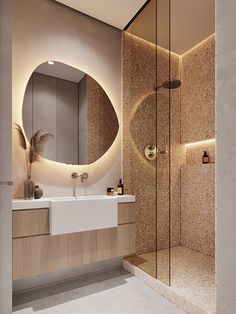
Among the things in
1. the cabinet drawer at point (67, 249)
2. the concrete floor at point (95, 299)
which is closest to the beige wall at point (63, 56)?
the cabinet drawer at point (67, 249)

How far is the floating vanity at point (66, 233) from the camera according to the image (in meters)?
1.83

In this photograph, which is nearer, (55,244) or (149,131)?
(55,244)

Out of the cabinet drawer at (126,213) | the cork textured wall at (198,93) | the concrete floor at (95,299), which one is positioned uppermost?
the cork textured wall at (198,93)

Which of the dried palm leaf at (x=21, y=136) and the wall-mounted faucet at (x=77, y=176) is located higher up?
the dried palm leaf at (x=21, y=136)

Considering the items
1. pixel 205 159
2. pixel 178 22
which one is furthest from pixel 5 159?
pixel 178 22

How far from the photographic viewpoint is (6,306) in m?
1.63

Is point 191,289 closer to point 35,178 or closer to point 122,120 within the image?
point 35,178

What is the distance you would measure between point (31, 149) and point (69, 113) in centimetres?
60

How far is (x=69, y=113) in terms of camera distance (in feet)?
8.18

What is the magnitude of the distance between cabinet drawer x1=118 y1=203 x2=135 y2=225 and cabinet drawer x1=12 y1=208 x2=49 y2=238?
2.55 ft

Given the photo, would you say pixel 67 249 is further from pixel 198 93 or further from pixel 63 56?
pixel 198 93

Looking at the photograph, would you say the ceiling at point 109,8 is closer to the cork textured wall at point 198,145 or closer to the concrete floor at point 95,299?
the cork textured wall at point 198,145

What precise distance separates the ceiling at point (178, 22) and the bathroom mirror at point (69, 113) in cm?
88

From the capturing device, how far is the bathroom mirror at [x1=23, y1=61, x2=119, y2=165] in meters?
2.29
